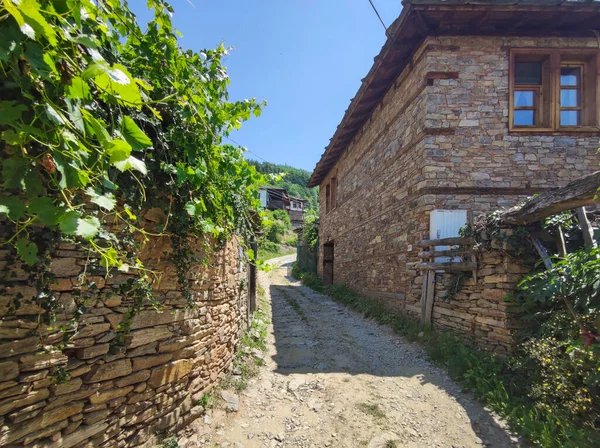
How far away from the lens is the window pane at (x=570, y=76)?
6078 millimetres

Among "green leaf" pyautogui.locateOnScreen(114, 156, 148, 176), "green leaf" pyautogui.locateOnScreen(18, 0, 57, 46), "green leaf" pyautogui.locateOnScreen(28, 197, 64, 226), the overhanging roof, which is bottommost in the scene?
"green leaf" pyautogui.locateOnScreen(28, 197, 64, 226)

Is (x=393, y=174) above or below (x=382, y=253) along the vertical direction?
above

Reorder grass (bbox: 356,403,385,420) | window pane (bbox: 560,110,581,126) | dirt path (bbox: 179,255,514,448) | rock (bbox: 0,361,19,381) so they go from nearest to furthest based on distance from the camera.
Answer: rock (bbox: 0,361,19,381) < dirt path (bbox: 179,255,514,448) < grass (bbox: 356,403,385,420) < window pane (bbox: 560,110,581,126)

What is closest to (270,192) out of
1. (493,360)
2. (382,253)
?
(382,253)

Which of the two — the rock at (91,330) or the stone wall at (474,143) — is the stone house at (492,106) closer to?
the stone wall at (474,143)

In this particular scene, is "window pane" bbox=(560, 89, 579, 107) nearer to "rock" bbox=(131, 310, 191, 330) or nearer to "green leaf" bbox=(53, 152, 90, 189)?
"rock" bbox=(131, 310, 191, 330)

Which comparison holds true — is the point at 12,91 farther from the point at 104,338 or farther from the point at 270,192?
the point at 270,192

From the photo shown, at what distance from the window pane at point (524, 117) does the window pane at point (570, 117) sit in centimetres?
53

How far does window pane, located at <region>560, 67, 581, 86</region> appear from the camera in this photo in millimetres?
6078

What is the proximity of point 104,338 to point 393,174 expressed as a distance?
650 centimetres

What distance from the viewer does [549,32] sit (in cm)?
584

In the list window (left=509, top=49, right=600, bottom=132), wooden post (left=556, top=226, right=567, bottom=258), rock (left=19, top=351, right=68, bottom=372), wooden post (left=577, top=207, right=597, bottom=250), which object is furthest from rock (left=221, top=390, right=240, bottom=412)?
window (left=509, top=49, right=600, bottom=132)

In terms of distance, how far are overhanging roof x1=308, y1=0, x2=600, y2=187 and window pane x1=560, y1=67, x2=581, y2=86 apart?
1.92ft

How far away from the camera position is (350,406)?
3.46 m
